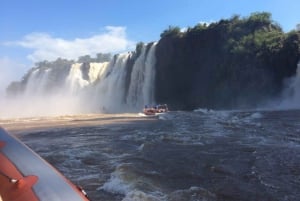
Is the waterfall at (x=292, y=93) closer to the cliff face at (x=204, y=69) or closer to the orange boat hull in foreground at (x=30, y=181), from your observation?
the cliff face at (x=204, y=69)

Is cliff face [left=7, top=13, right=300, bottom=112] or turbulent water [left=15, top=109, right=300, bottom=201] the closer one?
turbulent water [left=15, top=109, right=300, bottom=201]

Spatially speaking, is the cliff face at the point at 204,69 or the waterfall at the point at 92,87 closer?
the cliff face at the point at 204,69

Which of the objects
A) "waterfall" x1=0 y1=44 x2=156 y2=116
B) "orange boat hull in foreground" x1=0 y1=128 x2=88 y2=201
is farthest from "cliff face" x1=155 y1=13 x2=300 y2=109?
"orange boat hull in foreground" x1=0 y1=128 x2=88 y2=201

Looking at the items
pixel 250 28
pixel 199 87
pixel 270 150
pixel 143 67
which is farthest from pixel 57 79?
pixel 270 150

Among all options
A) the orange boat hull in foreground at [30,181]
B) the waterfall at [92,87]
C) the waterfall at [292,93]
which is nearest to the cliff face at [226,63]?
the waterfall at [292,93]

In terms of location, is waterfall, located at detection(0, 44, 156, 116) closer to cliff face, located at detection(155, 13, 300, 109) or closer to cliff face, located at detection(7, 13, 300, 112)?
cliff face, located at detection(7, 13, 300, 112)
